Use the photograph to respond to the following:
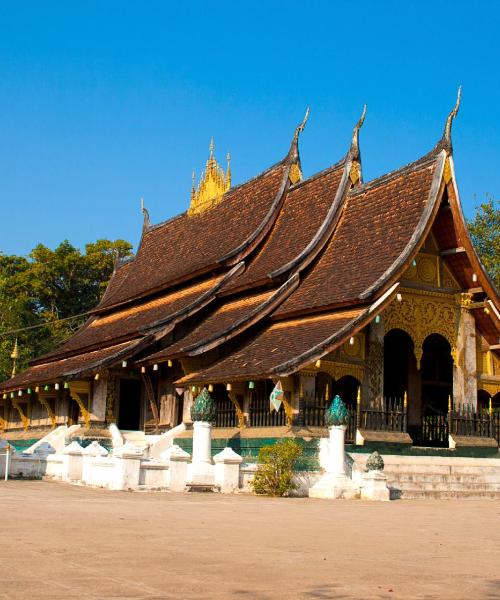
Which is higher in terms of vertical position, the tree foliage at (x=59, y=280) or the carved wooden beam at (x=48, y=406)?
the tree foliage at (x=59, y=280)

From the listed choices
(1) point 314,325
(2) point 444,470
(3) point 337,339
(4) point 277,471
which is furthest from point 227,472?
(2) point 444,470

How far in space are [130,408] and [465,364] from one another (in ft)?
29.8

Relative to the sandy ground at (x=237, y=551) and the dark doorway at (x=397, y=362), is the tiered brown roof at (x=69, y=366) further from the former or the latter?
the sandy ground at (x=237, y=551)

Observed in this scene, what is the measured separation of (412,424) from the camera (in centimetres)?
2108

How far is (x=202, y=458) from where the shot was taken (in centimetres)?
1600

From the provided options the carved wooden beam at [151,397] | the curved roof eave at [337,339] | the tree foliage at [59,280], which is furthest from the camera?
the tree foliage at [59,280]

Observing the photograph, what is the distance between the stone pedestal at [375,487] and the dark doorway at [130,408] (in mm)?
9989

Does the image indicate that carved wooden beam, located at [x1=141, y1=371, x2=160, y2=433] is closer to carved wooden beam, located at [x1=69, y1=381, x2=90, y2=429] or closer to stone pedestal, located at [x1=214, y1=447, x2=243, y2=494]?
carved wooden beam, located at [x1=69, y1=381, x2=90, y2=429]

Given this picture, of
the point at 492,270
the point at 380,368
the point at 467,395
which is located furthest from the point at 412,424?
the point at 492,270

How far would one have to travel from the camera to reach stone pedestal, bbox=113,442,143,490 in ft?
48.9

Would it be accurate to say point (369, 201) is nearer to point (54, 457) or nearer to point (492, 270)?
point (54, 457)

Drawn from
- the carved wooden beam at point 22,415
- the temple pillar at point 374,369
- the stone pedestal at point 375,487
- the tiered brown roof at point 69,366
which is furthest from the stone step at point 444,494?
the carved wooden beam at point 22,415

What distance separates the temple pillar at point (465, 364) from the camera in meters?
19.0

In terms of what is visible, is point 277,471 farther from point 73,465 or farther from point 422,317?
point 422,317
